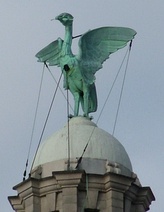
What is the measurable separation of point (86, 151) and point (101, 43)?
6.51 m

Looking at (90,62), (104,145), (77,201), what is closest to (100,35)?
(90,62)

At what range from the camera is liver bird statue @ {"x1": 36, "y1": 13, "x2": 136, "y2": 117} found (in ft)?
159

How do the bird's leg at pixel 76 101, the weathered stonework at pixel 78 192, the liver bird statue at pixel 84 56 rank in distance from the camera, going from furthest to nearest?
the liver bird statue at pixel 84 56, the bird's leg at pixel 76 101, the weathered stonework at pixel 78 192

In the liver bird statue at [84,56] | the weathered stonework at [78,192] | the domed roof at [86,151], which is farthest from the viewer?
the liver bird statue at [84,56]

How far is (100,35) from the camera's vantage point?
5000cm

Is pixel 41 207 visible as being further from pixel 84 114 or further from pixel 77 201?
pixel 84 114

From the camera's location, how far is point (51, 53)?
164 feet

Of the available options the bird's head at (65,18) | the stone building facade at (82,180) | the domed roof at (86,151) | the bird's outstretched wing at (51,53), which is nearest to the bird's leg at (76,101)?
the domed roof at (86,151)

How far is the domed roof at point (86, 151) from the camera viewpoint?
4556 cm

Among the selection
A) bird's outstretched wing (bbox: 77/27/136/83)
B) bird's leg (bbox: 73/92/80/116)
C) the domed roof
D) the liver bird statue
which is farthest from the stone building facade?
bird's outstretched wing (bbox: 77/27/136/83)

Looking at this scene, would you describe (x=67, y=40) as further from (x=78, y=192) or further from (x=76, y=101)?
(x=78, y=192)

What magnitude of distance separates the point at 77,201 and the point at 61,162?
2.07 meters

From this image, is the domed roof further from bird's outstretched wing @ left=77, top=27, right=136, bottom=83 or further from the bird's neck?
the bird's neck

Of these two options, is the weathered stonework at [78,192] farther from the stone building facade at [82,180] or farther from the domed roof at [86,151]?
the domed roof at [86,151]
